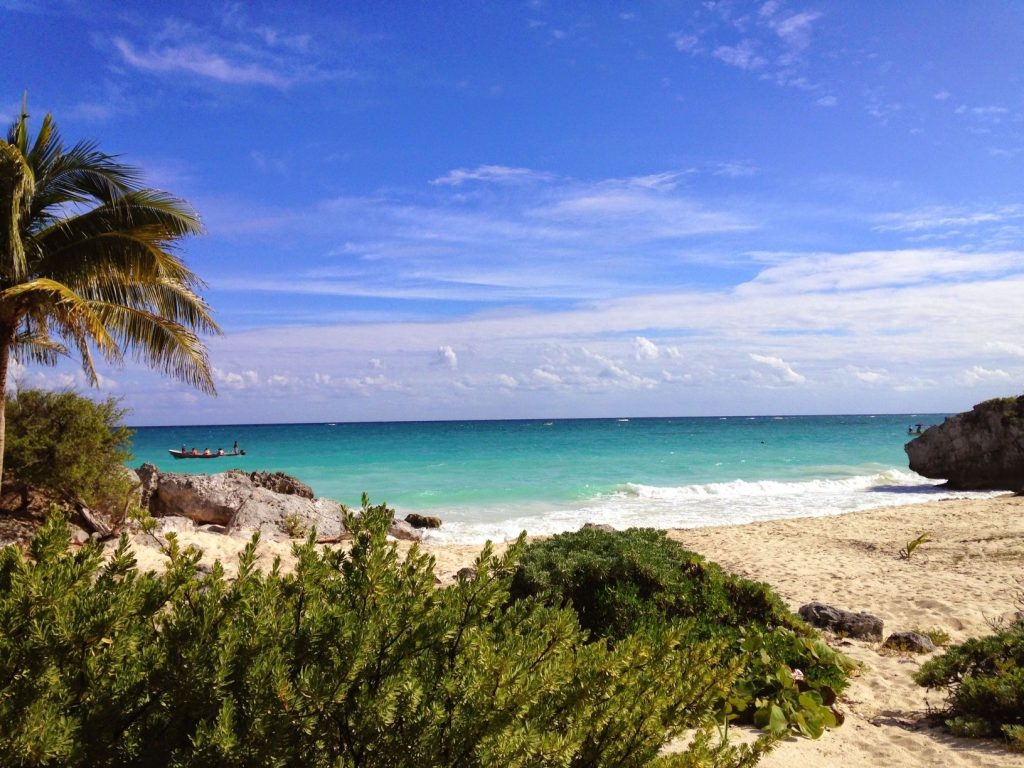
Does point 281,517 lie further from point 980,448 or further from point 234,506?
point 980,448

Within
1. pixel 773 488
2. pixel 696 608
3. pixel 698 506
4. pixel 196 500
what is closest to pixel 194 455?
pixel 196 500

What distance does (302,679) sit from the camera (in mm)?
2049

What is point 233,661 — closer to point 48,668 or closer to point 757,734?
point 48,668

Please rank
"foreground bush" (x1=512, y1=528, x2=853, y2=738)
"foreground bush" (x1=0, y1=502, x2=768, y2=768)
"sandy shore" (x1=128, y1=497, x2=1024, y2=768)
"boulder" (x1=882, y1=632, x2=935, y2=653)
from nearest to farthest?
"foreground bush" (x1=0, y1=502, x2=768, y2=768) < "sandy shore" (x1=128, y1=497, x2=1024, y2=768) < "foreground bush" (x1=512, y1=528, x2=853, y2=738) < "boulder" (x1=882, y1=632, x2=935, y2=653)

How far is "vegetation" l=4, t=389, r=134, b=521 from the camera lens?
39.2 feet

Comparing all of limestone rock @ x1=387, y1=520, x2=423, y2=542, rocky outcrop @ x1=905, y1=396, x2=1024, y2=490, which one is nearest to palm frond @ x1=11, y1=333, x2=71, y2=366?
limestone rock @ x1=387, y1=520, x2=423, y2=542

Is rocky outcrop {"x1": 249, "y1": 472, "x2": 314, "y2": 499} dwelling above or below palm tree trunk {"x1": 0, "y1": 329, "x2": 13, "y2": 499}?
below

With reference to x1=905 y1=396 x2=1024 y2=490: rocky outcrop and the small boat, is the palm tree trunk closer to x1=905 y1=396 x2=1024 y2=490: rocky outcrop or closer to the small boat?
x1=905 y1=396 x2=1024 y2=490: rocky outcrop

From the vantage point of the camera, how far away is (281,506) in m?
15.3

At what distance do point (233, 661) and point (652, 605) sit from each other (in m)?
4.72

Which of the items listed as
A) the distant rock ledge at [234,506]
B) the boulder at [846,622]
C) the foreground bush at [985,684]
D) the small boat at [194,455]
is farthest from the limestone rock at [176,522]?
the small boat at [194,455]

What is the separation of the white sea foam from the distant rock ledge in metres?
4.59

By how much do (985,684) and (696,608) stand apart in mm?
2275

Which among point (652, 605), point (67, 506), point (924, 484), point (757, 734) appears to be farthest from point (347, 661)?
point (924, 484)
